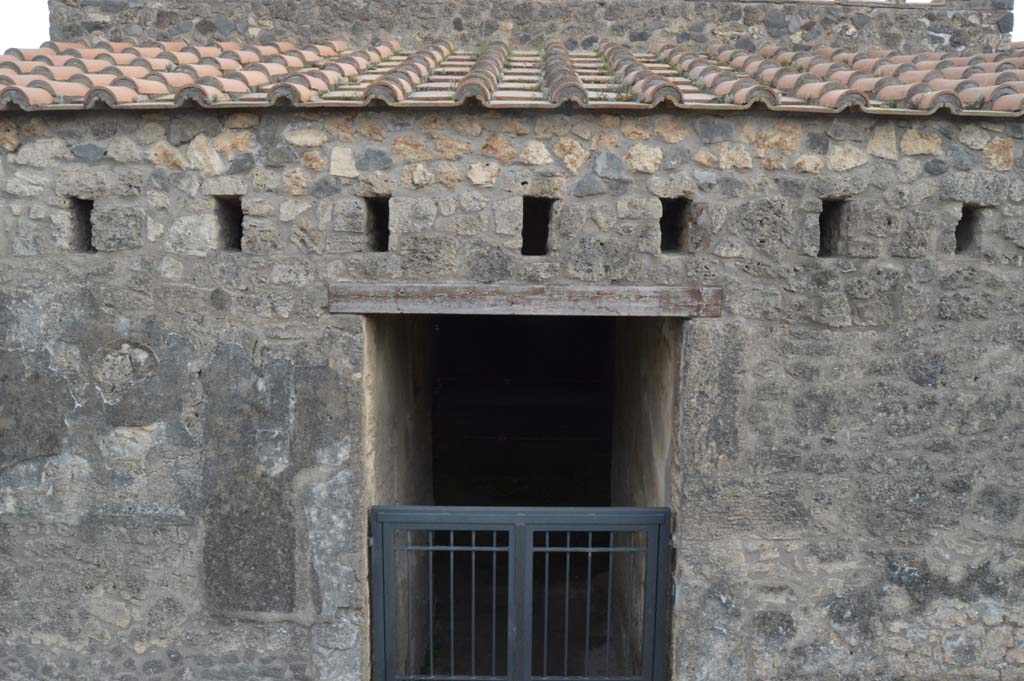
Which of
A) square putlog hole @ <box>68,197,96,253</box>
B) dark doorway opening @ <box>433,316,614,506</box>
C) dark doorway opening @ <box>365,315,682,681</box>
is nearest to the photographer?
square putlog hole @ <box>68,197,96,253</box>

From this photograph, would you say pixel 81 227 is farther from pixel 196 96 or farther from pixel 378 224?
pixel 378 224

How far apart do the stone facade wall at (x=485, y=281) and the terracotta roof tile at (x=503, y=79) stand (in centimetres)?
11

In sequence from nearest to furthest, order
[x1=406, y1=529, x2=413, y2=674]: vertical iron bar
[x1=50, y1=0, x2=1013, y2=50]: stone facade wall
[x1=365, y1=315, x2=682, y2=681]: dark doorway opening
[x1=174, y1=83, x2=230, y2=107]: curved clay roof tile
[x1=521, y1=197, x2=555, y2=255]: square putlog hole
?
[x1=174, y1=83, x2=230, y2=107]: curved clay roof tile
[x1=521, y1=197, x2=555, y2=255]: square putlog hole
[x1=365, y1=315, x2=682, y2=681]: dark doorway opening
[x1=406, y1=529, x2=413, y2=674]: vertical iron bar
[x1=50, y1=0, x2=1013, y2=50]: stone facade wall

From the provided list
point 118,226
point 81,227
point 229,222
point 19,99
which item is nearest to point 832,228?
point 229,222

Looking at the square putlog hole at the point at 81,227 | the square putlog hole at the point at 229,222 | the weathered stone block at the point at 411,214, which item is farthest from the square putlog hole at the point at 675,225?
the square putlog hole at the point at 81,227

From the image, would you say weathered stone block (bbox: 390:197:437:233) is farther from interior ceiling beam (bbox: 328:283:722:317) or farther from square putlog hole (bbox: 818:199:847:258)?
square putlog hole (bbox: 818:199:847:258)

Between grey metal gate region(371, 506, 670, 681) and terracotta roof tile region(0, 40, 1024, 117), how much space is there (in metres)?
1.94

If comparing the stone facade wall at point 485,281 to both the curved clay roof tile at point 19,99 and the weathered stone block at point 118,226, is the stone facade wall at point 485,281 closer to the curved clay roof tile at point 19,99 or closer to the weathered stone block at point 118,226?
the weathered stone block at point 118,226

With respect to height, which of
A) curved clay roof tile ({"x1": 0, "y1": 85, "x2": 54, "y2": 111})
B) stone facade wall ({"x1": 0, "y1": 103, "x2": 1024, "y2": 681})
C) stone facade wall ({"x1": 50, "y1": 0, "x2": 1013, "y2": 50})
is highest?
stone facade wall ({"x1": 50, "y1": 0, "x2": 1013, "y2": 50})

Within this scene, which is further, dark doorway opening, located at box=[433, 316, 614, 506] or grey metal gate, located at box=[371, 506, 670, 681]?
dark doorway opening, located at box=[433, 316, 614, 506]

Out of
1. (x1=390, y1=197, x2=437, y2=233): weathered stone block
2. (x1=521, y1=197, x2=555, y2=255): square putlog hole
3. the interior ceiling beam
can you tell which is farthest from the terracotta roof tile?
the interior ceiling beam

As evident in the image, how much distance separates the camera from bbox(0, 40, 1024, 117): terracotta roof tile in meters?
3.41

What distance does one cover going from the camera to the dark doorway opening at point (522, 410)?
328 inches

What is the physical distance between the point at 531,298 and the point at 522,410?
5014 millimetres
